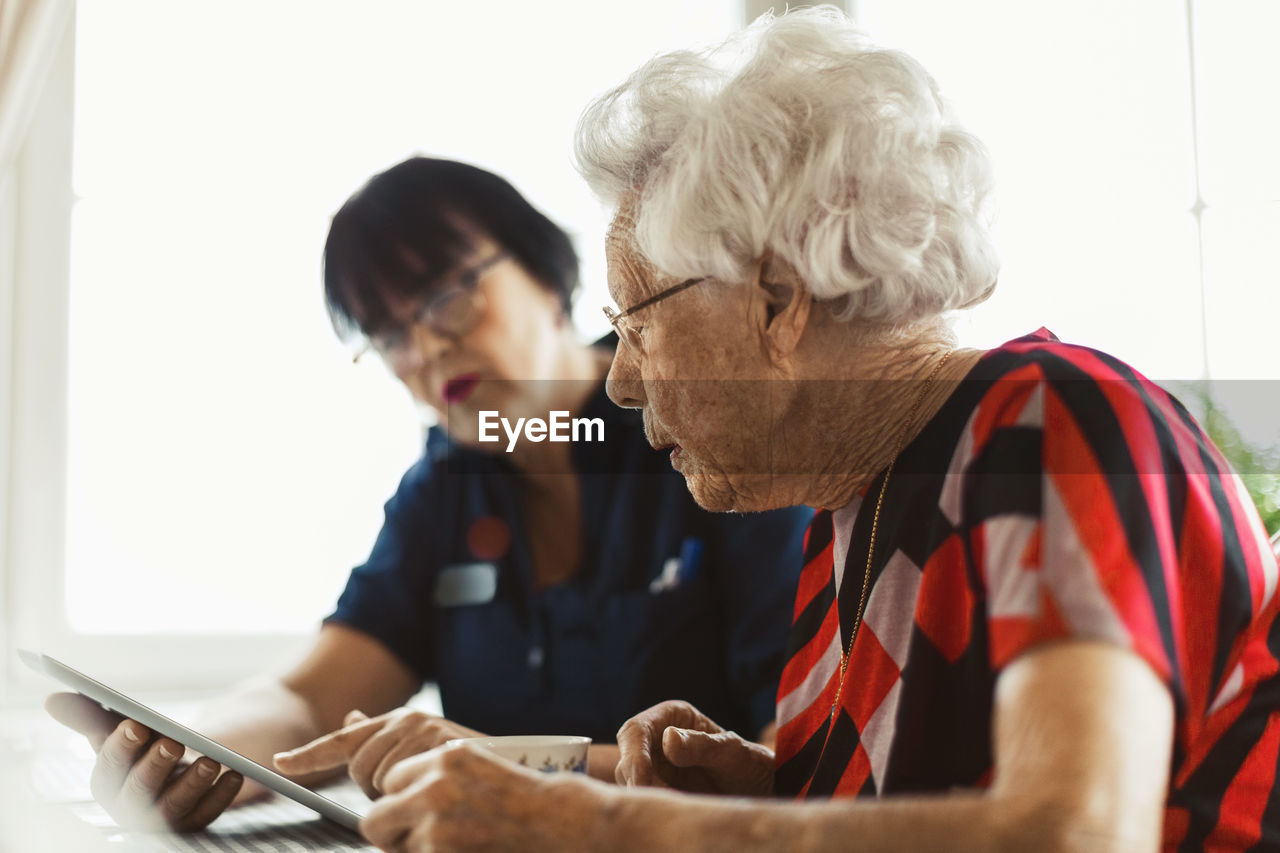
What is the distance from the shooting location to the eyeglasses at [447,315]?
158cm

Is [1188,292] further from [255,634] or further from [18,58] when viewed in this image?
[18,58]

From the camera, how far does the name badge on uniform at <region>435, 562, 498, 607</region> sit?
159cm

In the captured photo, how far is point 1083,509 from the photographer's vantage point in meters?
0.56

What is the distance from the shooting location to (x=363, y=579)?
5.31 ft

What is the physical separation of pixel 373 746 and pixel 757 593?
608 mm

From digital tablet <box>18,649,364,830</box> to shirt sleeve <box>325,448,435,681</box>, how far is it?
0.81m

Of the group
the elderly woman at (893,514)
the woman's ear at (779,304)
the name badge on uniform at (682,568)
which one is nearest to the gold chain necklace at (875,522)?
the elderly woman at (893,514)

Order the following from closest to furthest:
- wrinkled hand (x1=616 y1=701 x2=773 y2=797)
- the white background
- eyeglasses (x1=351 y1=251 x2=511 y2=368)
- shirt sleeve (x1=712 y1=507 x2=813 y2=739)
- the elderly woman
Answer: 1. the elderly woman
2. wrinkled hand (x1=616 y1=701 x2=773 y2=797)
3. shirt sleeve (x1=712 y1=507 x2=813 y2=739)
4. eyeglasses (x1=351 y1=251 x2=511 y2=368)
5. the white background

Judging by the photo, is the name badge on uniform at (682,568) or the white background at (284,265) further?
the white background at (284,265)

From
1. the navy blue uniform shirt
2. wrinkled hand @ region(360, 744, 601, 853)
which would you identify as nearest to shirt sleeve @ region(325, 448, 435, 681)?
the navy blue uniform shirt

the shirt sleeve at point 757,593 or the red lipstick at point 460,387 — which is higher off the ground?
the red lipstick at point 460,387

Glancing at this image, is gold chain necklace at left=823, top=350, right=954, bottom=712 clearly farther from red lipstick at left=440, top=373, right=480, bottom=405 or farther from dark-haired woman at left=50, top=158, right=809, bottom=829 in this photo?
red lipstick at left=440, top=373, right=480, bottom=405

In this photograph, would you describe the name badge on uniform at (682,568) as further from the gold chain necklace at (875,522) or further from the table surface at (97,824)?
the gold chain necklace at (875,522)

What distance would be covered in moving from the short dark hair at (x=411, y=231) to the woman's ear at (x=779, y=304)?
83 centimetres
